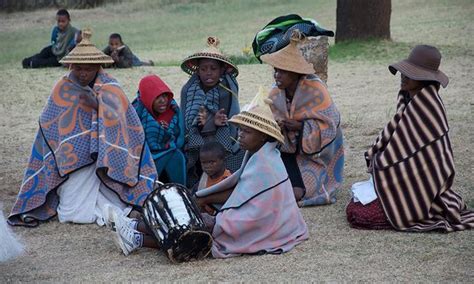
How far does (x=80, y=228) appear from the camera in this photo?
711 centimetres

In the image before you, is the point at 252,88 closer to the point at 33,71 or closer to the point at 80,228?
the point at 33,71

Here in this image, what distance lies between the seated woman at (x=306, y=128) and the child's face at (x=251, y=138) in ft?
3.97

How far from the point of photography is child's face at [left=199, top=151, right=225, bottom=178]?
22.9 feet

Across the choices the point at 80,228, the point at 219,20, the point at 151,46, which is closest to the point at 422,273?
the point at 80,228

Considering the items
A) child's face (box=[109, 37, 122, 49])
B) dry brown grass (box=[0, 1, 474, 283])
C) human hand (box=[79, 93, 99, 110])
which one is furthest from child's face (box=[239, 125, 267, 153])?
child's face (box=[109, 37, 122, 49])

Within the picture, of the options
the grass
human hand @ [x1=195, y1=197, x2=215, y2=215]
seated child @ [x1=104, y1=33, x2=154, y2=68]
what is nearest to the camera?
human hand @ [x1=195, y1=197, x2=215, y2=215]

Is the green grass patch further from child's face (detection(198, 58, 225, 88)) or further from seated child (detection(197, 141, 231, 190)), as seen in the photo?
seated child (detection(197, 141, 231, 190))

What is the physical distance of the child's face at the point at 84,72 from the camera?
23.9ft

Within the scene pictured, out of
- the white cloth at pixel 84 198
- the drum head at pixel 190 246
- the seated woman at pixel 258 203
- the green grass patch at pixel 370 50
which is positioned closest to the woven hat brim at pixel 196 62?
the white cloth at pixel 84 198

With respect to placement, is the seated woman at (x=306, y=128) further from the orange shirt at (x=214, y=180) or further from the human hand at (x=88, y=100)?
the human hand at (x=88, y=100)

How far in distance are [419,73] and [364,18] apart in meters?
9.95

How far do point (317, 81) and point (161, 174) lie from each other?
5.11 ft

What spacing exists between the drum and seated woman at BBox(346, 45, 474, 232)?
1.30 m

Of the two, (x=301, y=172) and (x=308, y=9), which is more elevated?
(x=301, y=172)
